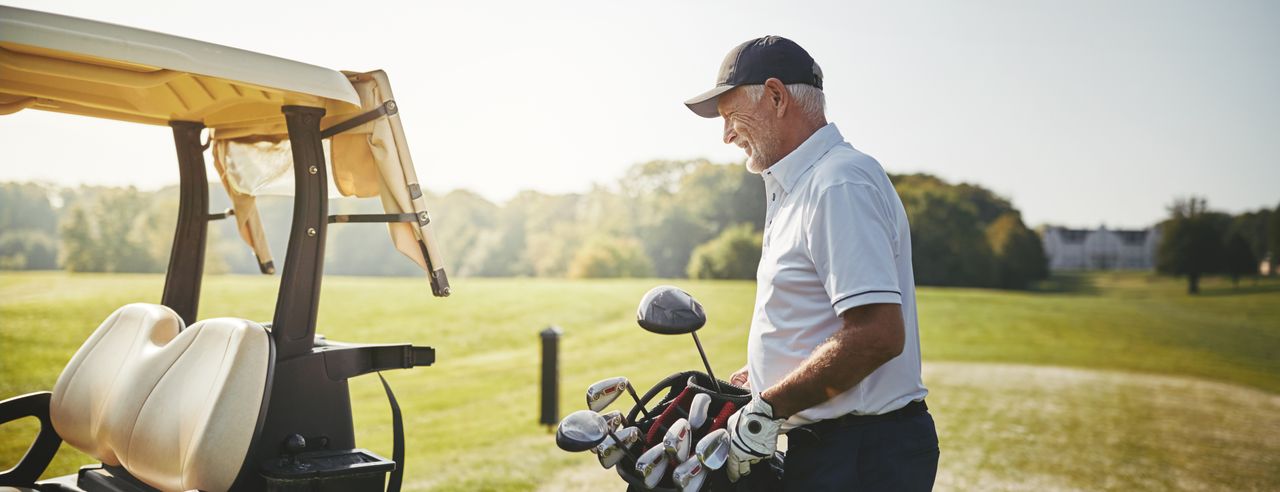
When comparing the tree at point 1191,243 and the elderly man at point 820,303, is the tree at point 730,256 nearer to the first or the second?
the tree at point 1191,243

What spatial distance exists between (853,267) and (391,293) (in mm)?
25607

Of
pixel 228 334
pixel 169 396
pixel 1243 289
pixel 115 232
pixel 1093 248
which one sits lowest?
pixel 1243 289

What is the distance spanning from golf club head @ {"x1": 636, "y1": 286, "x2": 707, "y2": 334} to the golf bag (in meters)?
0.13

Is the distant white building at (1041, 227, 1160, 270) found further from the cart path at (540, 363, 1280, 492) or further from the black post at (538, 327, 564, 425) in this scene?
the black post at (538, 327, 564, 425)

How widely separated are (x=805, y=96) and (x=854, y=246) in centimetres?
46

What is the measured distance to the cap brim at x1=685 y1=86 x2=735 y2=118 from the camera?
2.13 meters

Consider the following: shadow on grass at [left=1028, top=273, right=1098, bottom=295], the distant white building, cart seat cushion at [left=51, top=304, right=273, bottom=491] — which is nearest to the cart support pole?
cart seat cushion at [left=51, top=304, right=273, bottom=491]

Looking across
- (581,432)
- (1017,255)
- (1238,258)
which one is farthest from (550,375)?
(1017,255)

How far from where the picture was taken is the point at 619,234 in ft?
139

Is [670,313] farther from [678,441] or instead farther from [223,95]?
[223,95]

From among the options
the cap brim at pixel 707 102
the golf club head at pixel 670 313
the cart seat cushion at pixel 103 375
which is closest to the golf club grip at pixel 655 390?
the golf club head at pixel 670 313

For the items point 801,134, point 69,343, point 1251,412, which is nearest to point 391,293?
point 69,343

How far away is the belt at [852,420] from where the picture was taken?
78.9 inches

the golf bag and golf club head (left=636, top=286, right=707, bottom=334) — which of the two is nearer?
the golf bag
